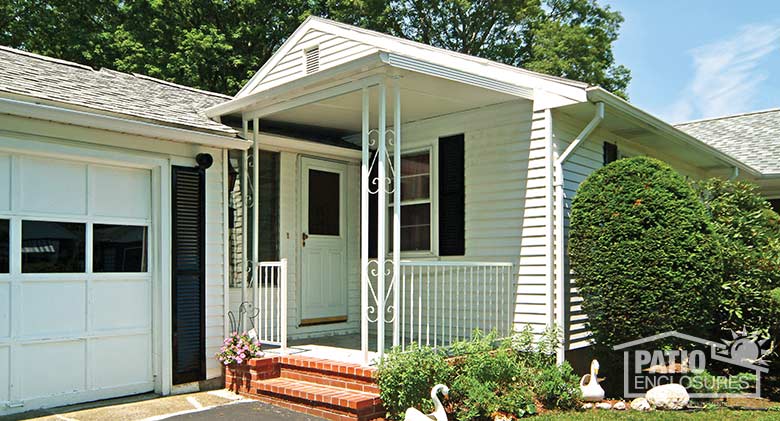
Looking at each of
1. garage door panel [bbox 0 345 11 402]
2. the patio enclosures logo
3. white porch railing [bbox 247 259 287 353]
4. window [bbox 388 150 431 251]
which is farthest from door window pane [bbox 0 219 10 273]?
the patio enclosures logo

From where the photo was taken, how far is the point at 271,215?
7.83m

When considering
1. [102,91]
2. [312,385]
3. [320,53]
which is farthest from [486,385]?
[102,91]

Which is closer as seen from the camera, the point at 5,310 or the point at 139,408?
Result: the point at 5,310

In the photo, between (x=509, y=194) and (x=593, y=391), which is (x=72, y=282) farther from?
(x=593, y=391)

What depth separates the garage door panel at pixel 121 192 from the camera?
19.5 ft

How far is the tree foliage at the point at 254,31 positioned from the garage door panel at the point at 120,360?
43.6 ft

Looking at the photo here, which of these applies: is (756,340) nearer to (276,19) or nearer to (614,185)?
(614,185)

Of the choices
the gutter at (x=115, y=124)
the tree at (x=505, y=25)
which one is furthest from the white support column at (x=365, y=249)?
the tree at (x=505, y=25)

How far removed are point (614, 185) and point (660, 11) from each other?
14.1 m

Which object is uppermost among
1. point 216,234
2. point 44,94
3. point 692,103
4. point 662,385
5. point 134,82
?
point 692,103

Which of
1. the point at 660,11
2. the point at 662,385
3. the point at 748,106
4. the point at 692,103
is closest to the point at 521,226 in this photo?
the point at 662,385

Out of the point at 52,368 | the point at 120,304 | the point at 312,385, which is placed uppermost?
the point at 120,304

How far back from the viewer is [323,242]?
832 centimetres

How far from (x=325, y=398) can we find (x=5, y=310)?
9.17 feet
